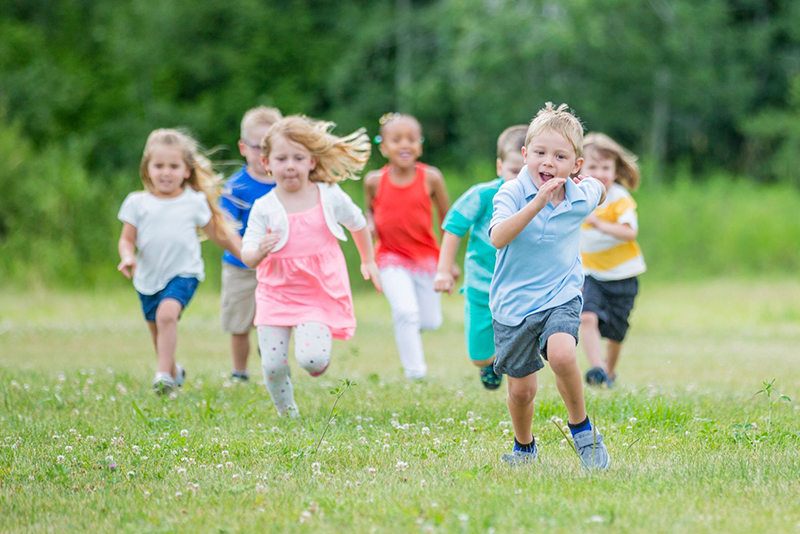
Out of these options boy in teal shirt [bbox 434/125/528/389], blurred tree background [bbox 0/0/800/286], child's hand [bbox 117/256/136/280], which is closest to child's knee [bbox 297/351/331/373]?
boy in teal shirt [bbox 434/125/528/389]

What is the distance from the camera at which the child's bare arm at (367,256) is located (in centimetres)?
688

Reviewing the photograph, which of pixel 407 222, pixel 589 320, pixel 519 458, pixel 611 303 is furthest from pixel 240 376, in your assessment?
pixel 519 458

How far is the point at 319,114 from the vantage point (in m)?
35.5

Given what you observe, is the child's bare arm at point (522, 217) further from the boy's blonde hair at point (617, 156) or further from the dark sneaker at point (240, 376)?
the dark sneaker at point (240, 376)

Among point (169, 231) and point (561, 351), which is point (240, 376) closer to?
point (169, 231)

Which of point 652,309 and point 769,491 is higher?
point 769,491

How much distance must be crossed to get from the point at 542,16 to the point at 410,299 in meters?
23.2

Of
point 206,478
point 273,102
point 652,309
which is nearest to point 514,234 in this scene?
point 206,478

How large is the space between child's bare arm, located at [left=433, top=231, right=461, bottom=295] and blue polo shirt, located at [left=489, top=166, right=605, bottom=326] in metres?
1.29

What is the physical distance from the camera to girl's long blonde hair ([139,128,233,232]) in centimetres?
825

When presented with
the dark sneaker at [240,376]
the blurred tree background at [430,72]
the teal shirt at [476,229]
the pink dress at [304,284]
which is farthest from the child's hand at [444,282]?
the blurred tree background at [430,72]

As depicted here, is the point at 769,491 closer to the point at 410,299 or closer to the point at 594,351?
the point at 594,351

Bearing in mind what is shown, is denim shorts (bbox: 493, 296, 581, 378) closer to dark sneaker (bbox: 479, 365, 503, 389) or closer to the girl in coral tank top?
dark sneaker (bbox: 479, 365, 503, 389)

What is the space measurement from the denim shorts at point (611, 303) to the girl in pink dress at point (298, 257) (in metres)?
2.42
